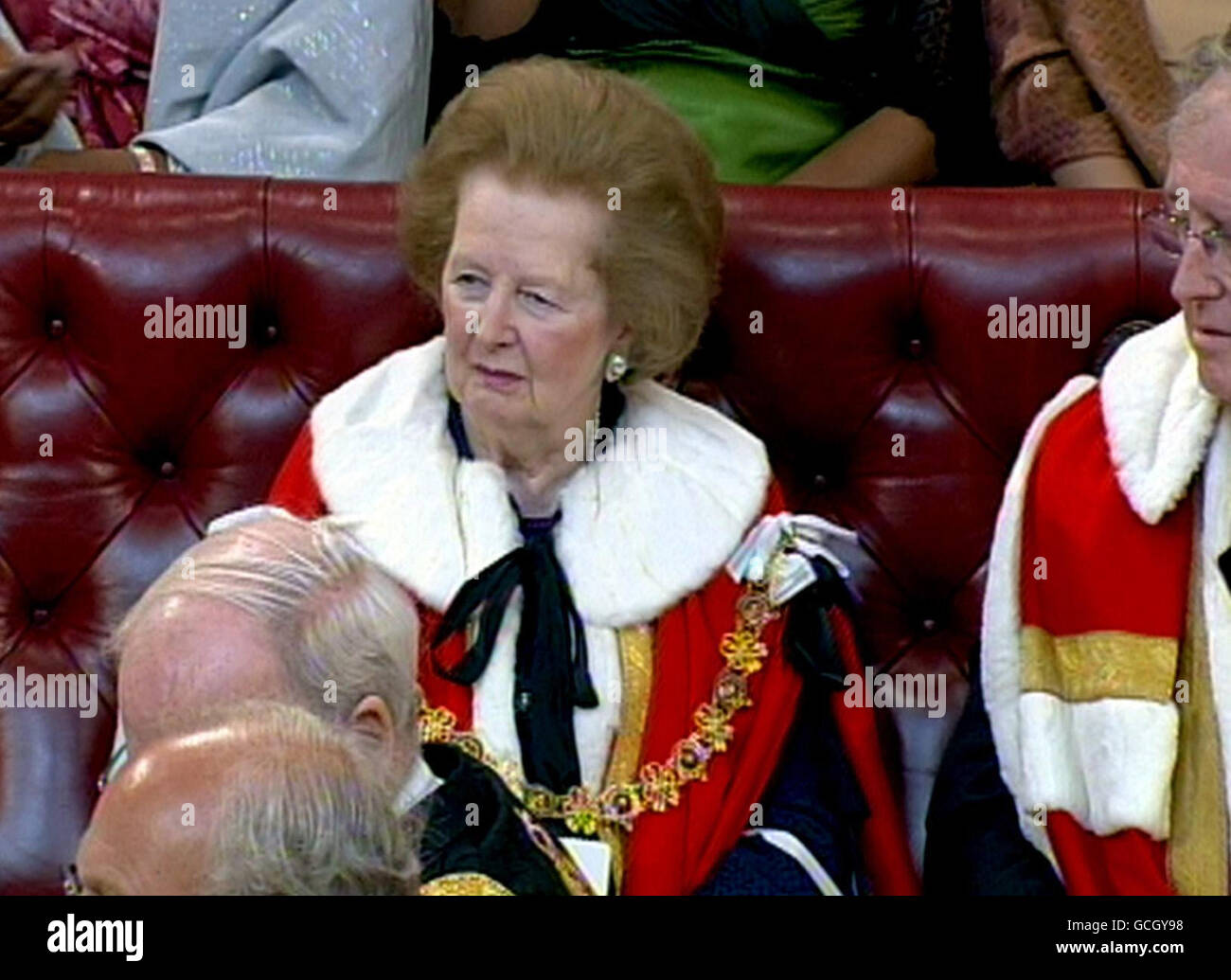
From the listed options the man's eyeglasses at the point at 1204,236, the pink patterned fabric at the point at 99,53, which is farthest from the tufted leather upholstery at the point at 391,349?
the pink patterned fabric at the point at 99,53

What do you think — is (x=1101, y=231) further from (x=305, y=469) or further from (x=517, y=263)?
(x=305, y=469)

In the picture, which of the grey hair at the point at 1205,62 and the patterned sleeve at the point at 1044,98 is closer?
the grey hair at the point at 1205,62

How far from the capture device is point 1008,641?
1.66m

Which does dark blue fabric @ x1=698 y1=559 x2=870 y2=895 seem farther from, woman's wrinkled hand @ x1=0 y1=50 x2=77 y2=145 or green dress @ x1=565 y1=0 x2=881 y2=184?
woman's wrinkled hand @ x1=0 y1=50 x2=77 y2=145

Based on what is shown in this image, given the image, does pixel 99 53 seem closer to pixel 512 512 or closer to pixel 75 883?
pixel 512 512

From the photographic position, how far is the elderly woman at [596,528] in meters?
1.64

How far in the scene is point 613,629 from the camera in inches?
65.7

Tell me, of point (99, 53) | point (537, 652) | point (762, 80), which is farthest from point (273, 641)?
point (99, 53)

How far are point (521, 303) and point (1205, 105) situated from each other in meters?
0.40

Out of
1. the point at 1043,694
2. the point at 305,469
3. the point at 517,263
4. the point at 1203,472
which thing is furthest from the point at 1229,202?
the point at 305,469

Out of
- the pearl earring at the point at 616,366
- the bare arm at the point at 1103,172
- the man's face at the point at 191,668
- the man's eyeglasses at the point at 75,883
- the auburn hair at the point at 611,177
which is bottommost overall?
the man's eyeglasses at the point at 75,883

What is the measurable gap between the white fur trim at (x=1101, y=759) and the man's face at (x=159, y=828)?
2.29 ft

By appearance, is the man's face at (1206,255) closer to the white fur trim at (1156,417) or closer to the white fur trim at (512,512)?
the white fur trim at (1156,417)
